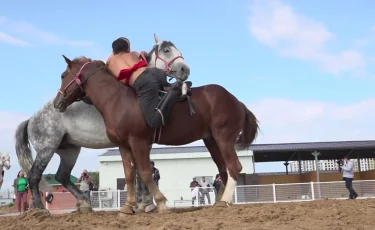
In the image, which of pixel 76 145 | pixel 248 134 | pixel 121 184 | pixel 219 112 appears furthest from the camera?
pixel 121 184

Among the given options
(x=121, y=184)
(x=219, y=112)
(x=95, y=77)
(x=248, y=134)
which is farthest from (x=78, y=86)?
(x=121, y=184)

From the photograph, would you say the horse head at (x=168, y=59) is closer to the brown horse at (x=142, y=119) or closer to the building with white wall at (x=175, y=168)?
the brown horse at (x=142, y=119)

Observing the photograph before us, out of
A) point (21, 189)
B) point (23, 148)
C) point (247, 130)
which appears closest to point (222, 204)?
point (247, 130)

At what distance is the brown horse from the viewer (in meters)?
6.78

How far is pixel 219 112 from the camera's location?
23.5 ft

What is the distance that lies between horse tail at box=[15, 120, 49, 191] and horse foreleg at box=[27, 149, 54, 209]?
31.4 inches

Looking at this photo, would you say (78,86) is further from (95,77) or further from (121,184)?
(121,184)

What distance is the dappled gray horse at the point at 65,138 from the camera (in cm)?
821

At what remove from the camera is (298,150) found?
30469 mm

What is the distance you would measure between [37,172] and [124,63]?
260cm

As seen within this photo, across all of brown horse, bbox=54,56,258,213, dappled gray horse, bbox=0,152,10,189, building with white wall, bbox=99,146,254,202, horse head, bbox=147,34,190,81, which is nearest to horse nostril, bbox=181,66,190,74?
horse head, bbox=147,34,190,81

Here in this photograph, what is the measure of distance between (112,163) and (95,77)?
22.7 meters

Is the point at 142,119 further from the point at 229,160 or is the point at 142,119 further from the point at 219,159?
the point at 219,159

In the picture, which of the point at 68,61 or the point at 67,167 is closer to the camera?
the point at 68,61
